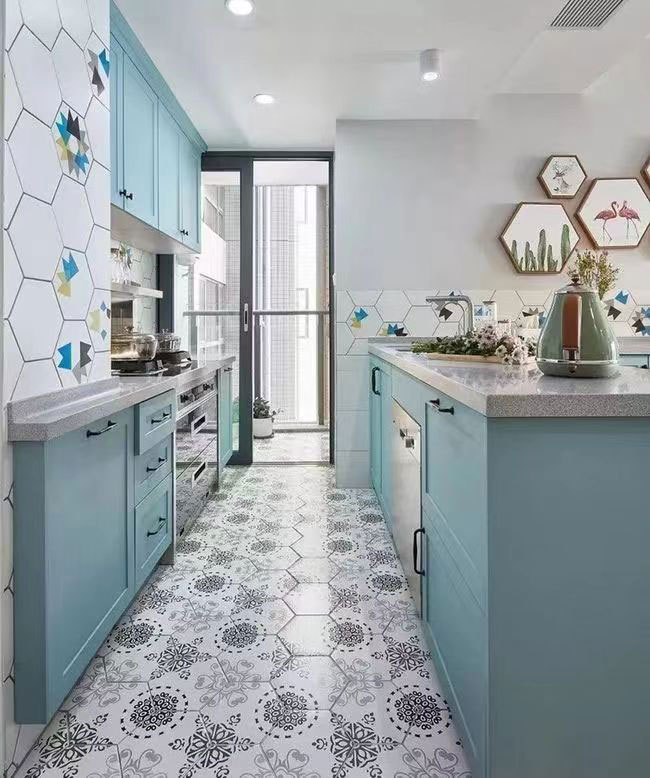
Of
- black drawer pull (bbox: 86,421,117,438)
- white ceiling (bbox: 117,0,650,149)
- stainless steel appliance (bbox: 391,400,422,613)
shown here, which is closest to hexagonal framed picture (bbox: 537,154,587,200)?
white ceiling (bbox: 117,0,650,149)

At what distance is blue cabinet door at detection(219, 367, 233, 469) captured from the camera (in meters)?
3.36

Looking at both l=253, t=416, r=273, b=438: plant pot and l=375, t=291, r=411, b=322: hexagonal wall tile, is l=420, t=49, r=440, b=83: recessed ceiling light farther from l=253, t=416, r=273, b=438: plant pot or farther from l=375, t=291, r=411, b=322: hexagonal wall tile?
l=253, t=416, r=273, b=438: plant pot

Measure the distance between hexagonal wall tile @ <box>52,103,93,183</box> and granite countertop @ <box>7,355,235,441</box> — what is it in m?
0.62

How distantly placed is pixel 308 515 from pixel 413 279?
160 centimetres

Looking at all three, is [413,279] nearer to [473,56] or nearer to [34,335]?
[473,56]

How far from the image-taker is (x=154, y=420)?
1964 mm

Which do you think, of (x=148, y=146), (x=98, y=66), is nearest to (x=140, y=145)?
(x=148, y=146)

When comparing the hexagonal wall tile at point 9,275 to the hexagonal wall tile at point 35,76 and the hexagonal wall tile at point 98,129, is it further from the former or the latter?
the hexagonal wall tile at point 98,129

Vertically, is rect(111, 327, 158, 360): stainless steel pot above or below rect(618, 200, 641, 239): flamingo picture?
below

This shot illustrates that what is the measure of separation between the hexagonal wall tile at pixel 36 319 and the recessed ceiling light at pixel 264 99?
212cm

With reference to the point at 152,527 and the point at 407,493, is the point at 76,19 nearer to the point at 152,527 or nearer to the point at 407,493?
the point at 152,527

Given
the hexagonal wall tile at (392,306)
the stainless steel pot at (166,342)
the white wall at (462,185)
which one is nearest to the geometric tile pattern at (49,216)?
the stainless steel pot at (166,342)

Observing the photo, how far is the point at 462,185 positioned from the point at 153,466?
8.34ft

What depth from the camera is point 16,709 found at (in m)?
1.21
